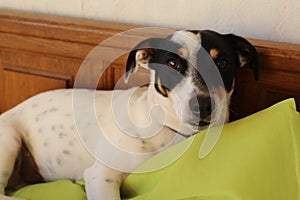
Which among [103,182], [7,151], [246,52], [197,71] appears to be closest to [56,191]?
[103,182]

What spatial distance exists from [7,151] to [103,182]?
374mm

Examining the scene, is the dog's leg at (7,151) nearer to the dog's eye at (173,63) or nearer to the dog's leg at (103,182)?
the dog's leg at (103,182)

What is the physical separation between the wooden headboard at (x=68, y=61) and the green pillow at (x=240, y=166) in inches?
5.2

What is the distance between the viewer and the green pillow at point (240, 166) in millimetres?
1058

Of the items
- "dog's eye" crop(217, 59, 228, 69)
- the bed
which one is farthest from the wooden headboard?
"dog's eye" crop(217, 59, 228, 69)

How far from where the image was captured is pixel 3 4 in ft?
5.94

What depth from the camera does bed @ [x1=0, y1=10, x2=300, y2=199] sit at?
1.10 metres

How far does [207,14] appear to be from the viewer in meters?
1.42

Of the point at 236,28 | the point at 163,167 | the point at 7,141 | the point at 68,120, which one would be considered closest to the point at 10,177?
the point at 7,141

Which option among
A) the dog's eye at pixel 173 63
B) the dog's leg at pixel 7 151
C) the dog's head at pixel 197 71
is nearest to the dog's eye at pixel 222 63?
the dog's head at pixel 197 71

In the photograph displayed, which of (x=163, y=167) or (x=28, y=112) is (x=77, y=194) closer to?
(x=163, y=167)

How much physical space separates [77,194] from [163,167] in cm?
26

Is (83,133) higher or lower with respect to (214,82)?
lower

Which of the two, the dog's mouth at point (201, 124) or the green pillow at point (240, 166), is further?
the dog's mouth at point (201, 124)
